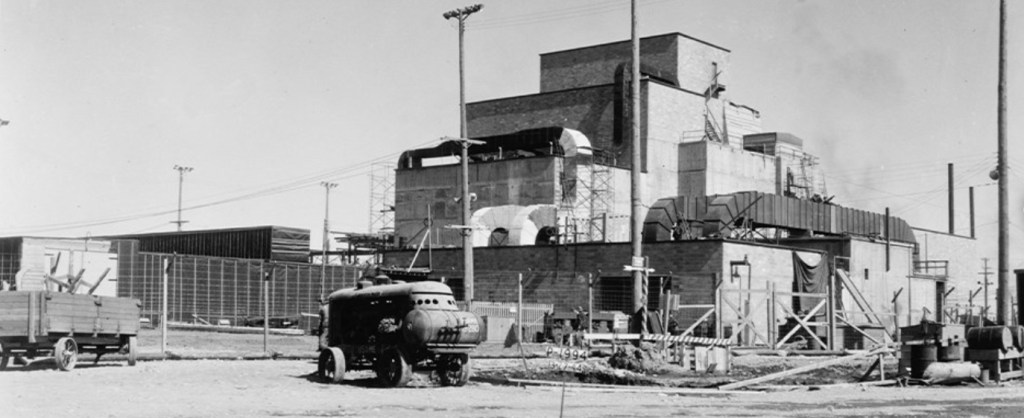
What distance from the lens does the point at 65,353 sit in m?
20.8

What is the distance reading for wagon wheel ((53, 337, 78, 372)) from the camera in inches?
814

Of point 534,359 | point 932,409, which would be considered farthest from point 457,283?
point 932,409

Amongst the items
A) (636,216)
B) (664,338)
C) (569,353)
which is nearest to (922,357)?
(664,338)

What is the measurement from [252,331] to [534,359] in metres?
23.3

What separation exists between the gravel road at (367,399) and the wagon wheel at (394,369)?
0.32 m

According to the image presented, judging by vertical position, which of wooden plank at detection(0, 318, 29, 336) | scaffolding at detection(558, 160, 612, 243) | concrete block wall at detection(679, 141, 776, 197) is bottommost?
wooden plank at detection(0, 318, 29, 336)

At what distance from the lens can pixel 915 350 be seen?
24141 mm

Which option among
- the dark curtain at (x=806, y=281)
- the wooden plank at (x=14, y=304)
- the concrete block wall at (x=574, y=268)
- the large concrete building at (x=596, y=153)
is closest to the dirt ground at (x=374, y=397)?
the wooden plank at (x=14, y=304)

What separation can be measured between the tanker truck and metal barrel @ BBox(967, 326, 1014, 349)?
11.1 metres

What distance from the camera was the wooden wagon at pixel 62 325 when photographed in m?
20.3

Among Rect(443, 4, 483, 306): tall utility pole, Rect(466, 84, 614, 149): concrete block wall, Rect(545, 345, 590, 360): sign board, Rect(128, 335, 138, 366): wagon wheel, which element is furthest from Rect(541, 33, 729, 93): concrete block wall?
Rect(128, 335, 138, 366): wagon wheel

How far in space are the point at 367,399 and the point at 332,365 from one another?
11.9ft

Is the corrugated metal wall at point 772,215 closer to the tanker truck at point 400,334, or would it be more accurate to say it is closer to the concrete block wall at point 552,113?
the concrete block wall at point 552,113

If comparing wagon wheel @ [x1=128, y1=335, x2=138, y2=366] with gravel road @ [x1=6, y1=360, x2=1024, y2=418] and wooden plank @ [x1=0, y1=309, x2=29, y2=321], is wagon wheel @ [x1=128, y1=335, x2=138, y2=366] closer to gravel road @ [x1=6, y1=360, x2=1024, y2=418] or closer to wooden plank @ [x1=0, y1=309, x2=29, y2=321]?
gravel road @ [x1=6, y1=360, x2=1024, y2=418]
